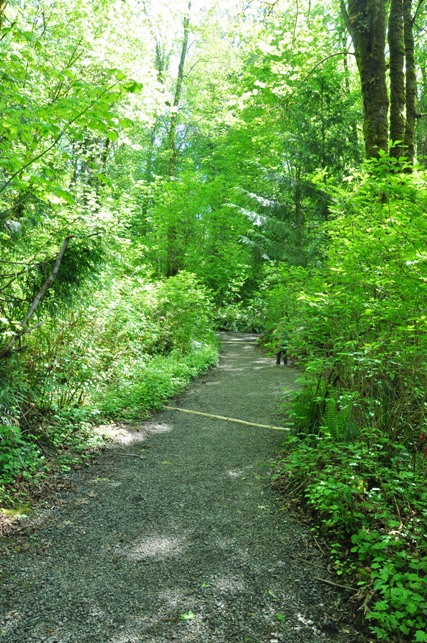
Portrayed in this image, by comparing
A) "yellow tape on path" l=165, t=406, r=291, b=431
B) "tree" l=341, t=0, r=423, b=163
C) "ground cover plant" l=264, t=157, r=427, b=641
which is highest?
"tree" l=341, t=0, r=423, b=163

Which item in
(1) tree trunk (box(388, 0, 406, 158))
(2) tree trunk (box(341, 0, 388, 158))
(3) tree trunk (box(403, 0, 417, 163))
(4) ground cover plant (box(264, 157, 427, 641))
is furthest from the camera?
(3) tree trunk (box(403, 0, 417, 163))

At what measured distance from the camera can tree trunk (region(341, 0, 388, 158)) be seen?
6.15 metres

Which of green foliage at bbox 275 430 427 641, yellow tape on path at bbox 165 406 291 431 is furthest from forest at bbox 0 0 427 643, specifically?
yellow tape on path at bbox 165 406 291 431

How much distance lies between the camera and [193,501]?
4000mm

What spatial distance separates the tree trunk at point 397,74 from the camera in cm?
675

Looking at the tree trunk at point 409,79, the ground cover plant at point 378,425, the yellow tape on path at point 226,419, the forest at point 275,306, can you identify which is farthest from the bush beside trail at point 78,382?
the tree trunk at point 409,79

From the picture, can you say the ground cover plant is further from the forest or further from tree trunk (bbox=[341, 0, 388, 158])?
tree trunk (bbox=[341, 0, 388, 158])

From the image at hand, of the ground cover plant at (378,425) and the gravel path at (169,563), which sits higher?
the ground cover plant at (378,425)

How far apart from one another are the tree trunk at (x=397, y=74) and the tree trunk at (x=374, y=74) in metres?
0.66

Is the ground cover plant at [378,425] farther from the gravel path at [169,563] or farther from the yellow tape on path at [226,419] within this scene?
the yellow tape on path at [226,419]

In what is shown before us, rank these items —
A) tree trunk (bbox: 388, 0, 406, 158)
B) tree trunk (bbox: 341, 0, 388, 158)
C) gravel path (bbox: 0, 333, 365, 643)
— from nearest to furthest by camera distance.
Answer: gravel path (bbox: 0, 333, 365, 643)
tree trunk (bbox: 341, 0, 388, 158)
tree trunk (bbox: 388, 0, 406, 158)

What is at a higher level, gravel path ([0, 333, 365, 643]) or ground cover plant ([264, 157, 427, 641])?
ground cover plant ([264, 157, 427, 641])

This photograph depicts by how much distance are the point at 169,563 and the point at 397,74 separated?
7.83 meters

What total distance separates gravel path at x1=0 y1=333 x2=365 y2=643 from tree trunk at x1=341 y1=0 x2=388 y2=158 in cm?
497
